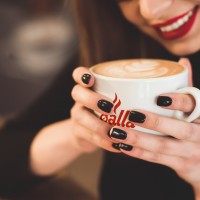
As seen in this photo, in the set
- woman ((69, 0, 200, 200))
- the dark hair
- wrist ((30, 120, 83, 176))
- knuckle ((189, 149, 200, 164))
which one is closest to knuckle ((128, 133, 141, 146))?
woman ((69, 0, 200, 200))

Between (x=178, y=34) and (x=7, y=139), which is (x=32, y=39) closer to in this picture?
(x=7, y=139)

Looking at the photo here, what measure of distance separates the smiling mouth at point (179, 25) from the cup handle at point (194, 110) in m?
0.36

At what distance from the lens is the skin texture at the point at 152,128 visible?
0.55 metres

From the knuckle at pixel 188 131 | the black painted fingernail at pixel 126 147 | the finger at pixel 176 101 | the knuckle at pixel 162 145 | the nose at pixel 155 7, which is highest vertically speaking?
the nose at pixel 155 7

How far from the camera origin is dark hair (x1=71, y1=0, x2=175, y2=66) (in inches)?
44.0

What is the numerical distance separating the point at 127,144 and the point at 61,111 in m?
0.69

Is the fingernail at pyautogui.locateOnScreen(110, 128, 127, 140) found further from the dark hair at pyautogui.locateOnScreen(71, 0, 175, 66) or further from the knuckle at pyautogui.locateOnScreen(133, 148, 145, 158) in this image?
the dark hair at pyautogui.locateOnScreen(71, 0, 175, 66)

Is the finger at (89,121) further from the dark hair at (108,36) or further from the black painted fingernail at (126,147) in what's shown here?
the dark hair at (108,36)

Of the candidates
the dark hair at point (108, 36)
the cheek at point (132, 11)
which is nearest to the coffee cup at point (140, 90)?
the cheek at point (132, 11)

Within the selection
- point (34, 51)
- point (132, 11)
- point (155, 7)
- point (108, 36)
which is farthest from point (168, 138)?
point (34, 51)

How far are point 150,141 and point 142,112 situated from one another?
6 centimetres

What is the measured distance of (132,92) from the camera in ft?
1.76

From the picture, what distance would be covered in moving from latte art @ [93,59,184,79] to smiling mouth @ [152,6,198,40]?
0.24 m

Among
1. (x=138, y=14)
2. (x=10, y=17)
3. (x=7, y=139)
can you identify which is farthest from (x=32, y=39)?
(x=138, y=14)
